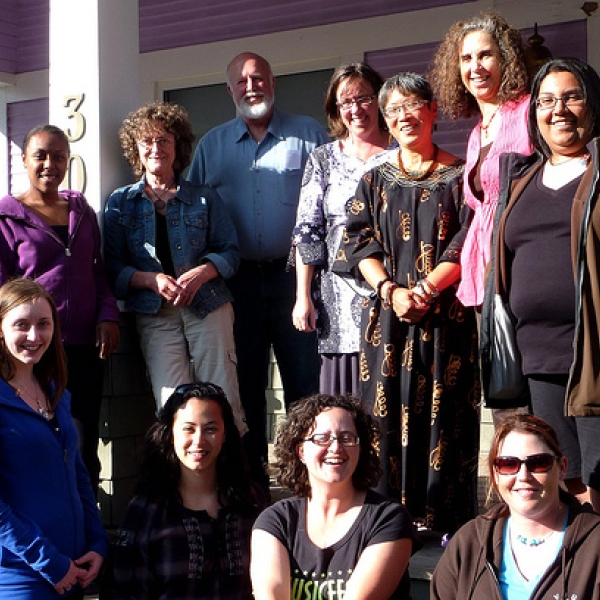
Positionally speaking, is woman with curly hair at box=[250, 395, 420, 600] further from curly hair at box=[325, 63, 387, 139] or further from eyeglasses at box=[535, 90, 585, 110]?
curly hair at box=[325, 63, 387, 139]

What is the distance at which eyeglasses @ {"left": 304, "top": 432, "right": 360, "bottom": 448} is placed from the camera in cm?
331

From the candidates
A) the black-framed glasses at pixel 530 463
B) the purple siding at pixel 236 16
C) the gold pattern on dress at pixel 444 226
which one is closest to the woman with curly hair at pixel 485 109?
the gold pattern on dress at pixel 444 226

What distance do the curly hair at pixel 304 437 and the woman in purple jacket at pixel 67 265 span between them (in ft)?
4.40

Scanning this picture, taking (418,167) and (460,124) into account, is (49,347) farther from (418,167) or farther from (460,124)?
(460,124)

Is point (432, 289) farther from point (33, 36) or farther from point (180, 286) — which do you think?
point (33, 36)

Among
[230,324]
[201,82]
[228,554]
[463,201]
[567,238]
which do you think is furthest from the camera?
[201,82]

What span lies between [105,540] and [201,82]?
206 inches

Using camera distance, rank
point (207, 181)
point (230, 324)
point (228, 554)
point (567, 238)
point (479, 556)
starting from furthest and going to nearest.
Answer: point (207, 181) < point (230, 324) < point (228, 554) < point (567, 238) < point (479, 556)

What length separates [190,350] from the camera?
15.5 ft

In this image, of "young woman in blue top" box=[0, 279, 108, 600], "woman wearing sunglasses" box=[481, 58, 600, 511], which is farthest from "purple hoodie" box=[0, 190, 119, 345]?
"woman wearing sunglasses" box=[481, 58, 600, 511]

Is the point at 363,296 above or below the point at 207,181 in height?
below

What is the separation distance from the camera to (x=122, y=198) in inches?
190

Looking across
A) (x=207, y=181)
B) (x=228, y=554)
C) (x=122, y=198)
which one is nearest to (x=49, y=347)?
(x=228, y=554)

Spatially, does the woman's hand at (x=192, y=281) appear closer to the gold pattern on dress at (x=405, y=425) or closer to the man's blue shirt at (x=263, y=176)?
the man's blue shirt at (x=263, y=176)
